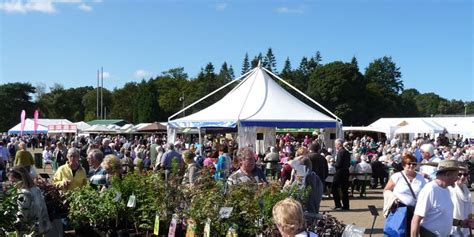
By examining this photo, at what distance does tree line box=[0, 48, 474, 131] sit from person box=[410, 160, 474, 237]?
67.0 metres

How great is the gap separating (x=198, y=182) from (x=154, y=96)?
83072mm

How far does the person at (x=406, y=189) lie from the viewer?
579cm

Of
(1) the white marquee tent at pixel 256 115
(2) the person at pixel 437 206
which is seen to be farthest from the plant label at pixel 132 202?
(1) the white marquee tent at pixel 256 115

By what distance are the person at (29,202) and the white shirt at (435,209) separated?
355cm

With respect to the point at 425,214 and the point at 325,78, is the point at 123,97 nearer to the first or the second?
the point at 325,78

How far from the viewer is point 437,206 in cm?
476

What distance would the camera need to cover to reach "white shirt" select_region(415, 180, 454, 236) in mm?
4738

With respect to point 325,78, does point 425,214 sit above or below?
below

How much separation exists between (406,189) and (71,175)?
14.7ft

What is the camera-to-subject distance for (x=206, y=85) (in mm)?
86750

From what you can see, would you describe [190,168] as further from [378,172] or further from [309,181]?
[378,172]

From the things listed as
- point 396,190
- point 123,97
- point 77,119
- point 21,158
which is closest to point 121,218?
point 396,190

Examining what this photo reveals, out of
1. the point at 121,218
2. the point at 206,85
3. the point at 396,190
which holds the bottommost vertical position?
the point at 121,218

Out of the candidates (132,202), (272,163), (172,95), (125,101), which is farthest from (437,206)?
(125,101)
